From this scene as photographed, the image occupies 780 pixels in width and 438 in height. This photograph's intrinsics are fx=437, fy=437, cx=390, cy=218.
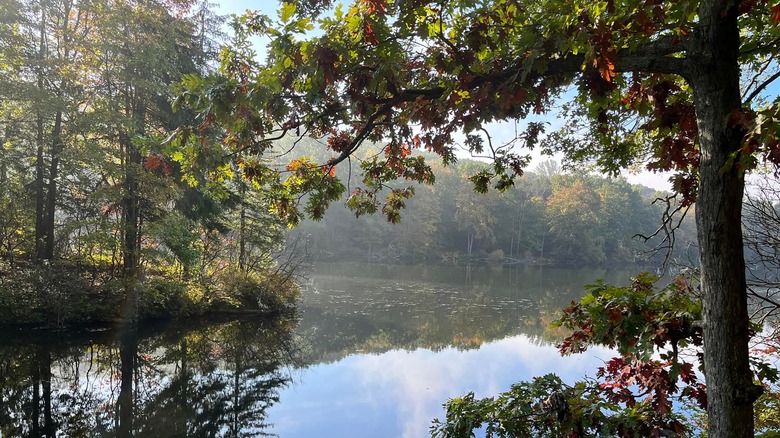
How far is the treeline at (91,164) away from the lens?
396 inches

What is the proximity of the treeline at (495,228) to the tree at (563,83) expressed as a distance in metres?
38.4

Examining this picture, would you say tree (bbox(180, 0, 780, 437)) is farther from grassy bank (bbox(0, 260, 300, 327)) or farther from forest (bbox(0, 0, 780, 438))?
Answer: grassy bank (bbox(0, 260, 300, 327))

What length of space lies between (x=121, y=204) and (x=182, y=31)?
208 inches

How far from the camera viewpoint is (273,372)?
29.0 feet

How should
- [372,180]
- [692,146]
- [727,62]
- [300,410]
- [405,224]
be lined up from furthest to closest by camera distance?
[405,224] → [300,410] → [372,180] → [692,146] → [727,62]

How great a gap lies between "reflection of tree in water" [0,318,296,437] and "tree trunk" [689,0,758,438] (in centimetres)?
590

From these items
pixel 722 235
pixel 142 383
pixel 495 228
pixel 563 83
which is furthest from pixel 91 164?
pixel 495 228

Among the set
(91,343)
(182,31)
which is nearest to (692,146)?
(91,343)

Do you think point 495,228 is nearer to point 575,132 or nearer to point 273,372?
point 273,372

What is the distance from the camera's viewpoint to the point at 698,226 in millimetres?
1920

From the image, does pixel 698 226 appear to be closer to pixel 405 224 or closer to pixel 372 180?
pixel 372 180

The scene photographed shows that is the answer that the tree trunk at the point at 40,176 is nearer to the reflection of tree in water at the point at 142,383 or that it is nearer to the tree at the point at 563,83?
the reflection of tree in water at the point at 142,383

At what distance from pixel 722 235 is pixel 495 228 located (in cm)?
4853

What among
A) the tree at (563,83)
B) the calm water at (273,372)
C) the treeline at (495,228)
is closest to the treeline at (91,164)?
the calm water at (273,372)
